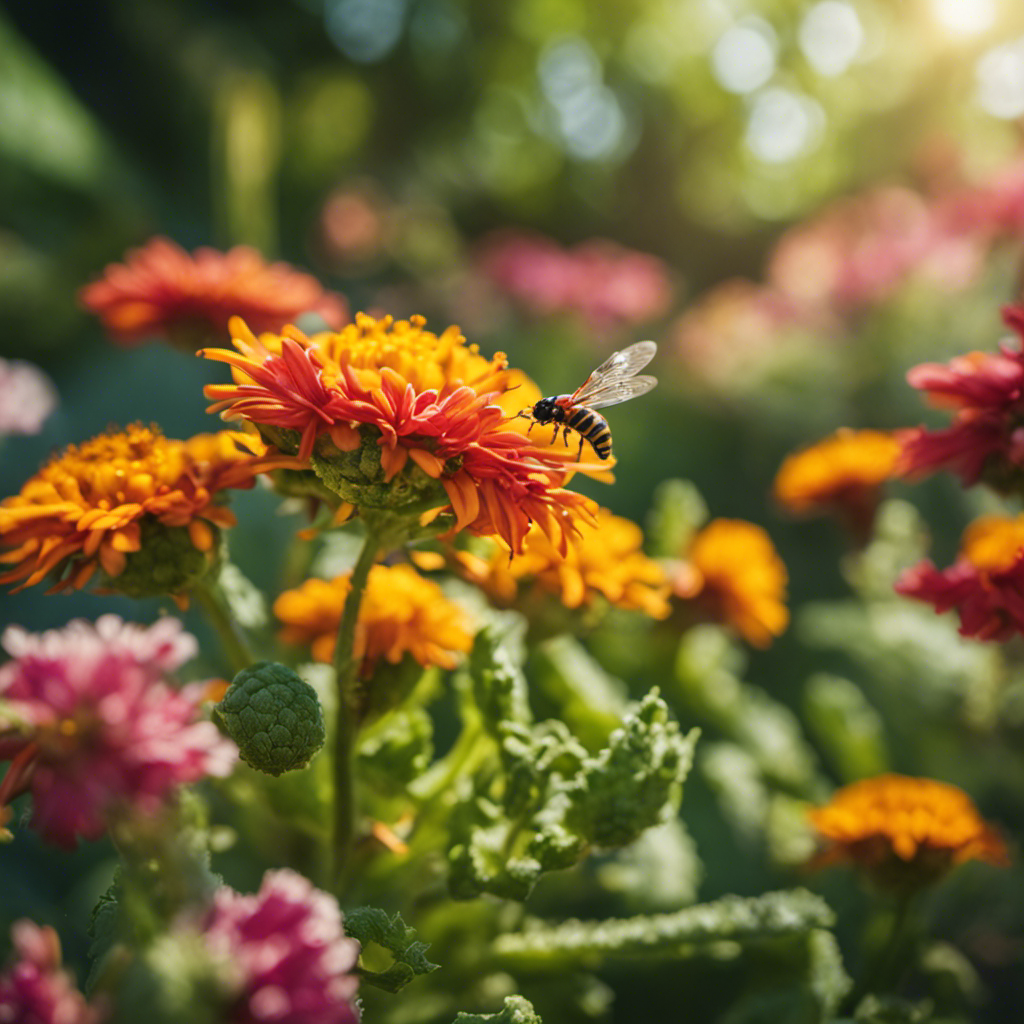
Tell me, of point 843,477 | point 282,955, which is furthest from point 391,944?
point 843,477

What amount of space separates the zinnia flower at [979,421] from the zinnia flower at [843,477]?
1.20 ft

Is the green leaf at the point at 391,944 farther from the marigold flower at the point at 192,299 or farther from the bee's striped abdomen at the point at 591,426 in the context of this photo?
the marigold flower at the point at 192,299

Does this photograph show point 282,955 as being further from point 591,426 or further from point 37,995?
point 591,426

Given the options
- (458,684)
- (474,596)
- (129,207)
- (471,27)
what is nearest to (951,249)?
(474,596)

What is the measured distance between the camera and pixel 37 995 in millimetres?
372

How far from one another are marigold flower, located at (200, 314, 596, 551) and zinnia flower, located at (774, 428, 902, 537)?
0.66 m

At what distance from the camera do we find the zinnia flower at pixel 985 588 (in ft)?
2.15

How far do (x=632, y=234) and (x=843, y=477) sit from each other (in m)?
2.79

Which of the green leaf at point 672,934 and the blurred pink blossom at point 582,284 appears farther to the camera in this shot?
the blurred pink blossom at point 582,284

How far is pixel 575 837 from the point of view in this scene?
2.08ft

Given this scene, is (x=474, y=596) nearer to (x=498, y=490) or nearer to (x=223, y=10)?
(x=498, y=490)

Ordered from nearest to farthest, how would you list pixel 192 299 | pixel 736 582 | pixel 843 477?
pixel 192 299, pixel 736 582, pixel 843 477

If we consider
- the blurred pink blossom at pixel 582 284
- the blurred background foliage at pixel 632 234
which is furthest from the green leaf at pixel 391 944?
the blurred pink blossom at pixel 582 284

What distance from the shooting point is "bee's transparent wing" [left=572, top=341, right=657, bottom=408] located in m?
0.80
